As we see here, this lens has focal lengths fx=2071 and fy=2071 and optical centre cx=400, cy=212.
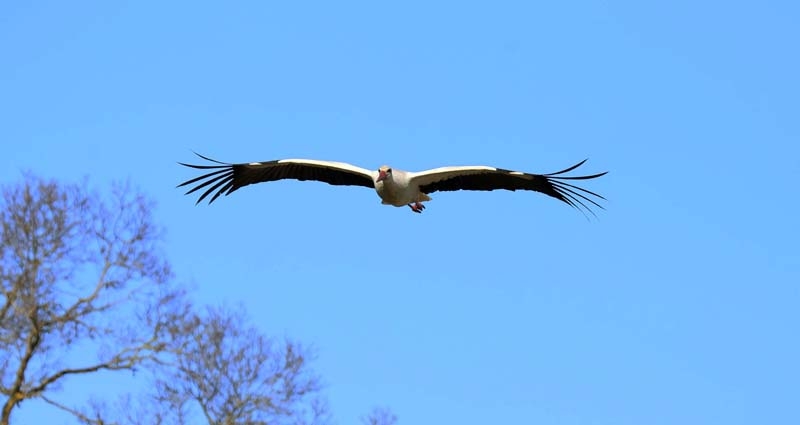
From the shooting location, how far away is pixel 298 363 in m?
34.5

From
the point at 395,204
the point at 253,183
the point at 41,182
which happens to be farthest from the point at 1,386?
the point at 395,204

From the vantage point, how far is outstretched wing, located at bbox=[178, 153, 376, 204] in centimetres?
2930

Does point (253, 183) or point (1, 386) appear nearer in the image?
point (253, 183)

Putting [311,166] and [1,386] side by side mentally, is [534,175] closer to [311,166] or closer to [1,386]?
[311,166]

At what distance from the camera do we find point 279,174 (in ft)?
98.0

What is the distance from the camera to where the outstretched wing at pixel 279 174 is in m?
29.3

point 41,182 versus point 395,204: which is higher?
point 41,182

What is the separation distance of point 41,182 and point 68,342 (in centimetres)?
266

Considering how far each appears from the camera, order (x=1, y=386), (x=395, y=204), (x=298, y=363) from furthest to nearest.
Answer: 1. (x=298, y=363)
2. (x=1, y=386)
3. (x=395, y=204)

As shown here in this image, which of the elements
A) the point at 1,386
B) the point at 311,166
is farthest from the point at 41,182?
the point at 311,166

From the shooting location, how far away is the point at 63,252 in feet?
109

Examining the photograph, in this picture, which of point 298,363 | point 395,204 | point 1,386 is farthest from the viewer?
point 298,363

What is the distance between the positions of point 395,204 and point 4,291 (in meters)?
7.47

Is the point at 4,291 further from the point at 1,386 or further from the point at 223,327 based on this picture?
the point at 223,327
